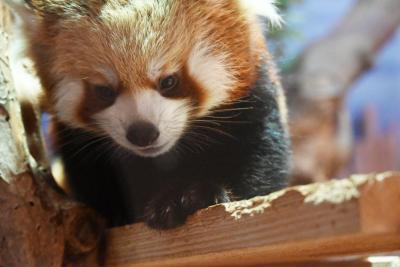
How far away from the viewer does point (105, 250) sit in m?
1.44

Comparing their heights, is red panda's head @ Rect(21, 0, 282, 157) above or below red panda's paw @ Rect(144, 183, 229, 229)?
above

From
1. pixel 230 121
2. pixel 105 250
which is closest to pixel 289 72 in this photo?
pixel 230 121

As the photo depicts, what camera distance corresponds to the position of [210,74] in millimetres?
1448

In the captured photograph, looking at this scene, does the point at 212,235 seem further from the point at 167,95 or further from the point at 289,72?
the point at 289,72

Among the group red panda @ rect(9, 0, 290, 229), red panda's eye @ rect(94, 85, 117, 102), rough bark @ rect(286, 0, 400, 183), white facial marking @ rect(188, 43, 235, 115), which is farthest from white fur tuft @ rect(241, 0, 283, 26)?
rough bark @ rect(286, 0, 400, 183)

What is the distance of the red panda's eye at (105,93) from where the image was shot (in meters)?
1.39

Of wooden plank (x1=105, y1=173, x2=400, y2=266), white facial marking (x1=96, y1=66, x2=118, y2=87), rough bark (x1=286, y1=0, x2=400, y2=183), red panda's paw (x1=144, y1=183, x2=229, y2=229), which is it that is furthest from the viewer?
rough bark (x1=286, y1=0, x2=400, y2=183)

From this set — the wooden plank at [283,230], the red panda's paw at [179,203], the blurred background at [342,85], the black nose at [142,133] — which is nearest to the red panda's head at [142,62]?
the black nose at [142,133]

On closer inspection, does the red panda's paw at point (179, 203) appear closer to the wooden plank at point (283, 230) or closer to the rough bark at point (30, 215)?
the wooden plank at point (283, 230)

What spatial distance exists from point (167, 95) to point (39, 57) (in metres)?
0.37

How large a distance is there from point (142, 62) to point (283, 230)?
1.69 feet

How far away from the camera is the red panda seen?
1349 millimetres

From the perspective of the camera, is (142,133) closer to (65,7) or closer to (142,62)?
(142,62)

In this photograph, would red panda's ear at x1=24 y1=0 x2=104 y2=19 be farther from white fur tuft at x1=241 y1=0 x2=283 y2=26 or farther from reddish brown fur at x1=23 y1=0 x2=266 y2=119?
white fur tuft at x1=241 y1=0 x2=283 y2=26
